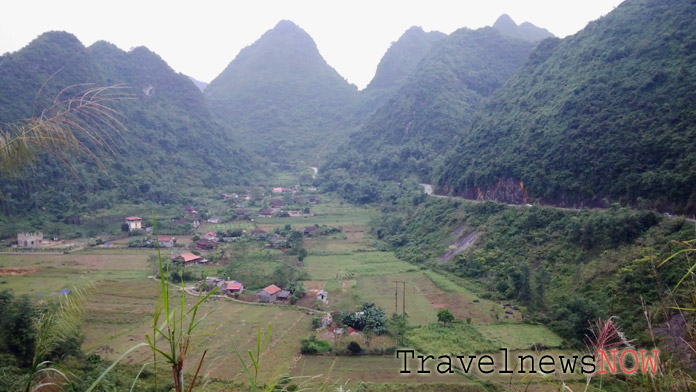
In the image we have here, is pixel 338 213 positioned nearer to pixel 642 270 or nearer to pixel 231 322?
pixel 231 322

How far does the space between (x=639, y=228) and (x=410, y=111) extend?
4882 cm

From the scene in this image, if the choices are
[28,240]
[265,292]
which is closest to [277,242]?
[265,292]

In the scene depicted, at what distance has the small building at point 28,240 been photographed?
2795cm

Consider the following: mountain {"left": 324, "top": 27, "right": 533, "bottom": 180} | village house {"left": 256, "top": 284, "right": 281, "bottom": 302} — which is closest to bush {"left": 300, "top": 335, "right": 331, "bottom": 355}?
village house {"left": 256, "top": 284, "right": 281, "bottom": 302}

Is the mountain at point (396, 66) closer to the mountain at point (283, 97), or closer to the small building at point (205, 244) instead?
the mountain at point (283, 97)

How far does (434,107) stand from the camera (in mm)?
60844

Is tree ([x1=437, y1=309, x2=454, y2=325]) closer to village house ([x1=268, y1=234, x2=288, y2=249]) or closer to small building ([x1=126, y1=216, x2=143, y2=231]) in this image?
village house ([x1=268, y1=234, x2=288, y2=249])

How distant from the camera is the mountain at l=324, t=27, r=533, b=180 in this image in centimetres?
5572

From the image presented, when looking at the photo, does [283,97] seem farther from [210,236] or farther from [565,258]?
[565,258]

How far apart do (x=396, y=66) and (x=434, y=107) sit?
1928 inches

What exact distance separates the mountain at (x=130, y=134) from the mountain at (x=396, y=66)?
42.1 m

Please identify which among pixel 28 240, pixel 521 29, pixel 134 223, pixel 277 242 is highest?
pixel 521 29

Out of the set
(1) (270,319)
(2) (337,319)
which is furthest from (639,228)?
(1) (270,319)

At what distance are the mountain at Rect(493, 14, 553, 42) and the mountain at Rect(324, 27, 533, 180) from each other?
28017 millimetres
